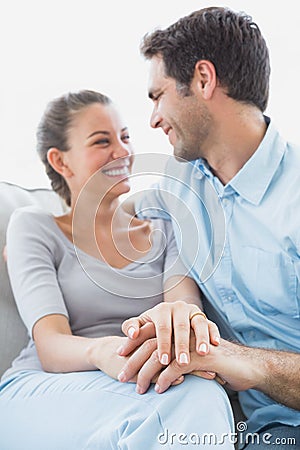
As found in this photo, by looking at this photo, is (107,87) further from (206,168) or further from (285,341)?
(285,341)

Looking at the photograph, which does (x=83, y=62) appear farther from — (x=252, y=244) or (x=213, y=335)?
(x=213, y=335)

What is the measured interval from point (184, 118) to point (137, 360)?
60 cm

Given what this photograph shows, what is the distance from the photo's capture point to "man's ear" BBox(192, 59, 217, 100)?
54.9 inches

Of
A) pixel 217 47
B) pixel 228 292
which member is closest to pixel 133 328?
pixel 228 292

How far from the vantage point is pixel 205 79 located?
1.40 meters

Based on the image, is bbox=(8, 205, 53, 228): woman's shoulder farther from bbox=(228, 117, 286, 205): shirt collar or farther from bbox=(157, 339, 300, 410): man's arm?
bbox=(157, 339, 300, 410): man's arm

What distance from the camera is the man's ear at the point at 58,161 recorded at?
1.49 m

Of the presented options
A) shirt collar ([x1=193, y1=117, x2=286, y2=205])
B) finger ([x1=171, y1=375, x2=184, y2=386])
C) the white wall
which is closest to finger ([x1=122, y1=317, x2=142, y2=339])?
finger ([x1=171, y1=375, x2=184, y2=386])

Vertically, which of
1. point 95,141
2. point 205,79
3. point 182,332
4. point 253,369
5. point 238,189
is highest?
point 205,79

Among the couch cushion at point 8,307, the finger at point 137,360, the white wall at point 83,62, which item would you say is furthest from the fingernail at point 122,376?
the white wall at point 83,62

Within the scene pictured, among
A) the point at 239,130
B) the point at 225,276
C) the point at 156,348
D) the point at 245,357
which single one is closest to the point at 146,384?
the point at 156,348

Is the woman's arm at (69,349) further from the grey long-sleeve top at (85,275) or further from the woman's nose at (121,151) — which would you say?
the woman's nose at (121,151)

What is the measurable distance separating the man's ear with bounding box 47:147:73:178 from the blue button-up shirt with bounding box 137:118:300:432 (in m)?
0.22

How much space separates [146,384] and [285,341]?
0.41m
